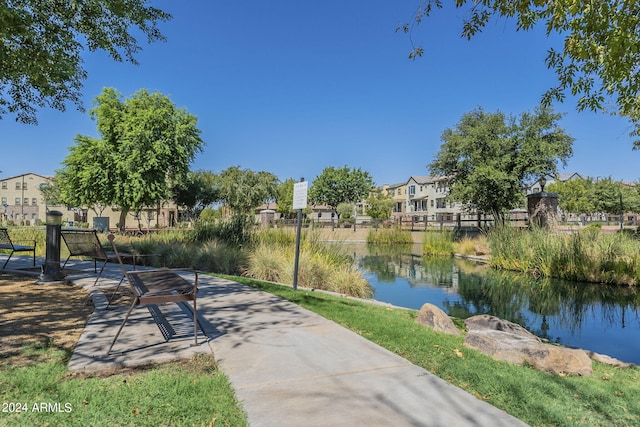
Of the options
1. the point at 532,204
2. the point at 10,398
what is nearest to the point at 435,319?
the point at 10,398

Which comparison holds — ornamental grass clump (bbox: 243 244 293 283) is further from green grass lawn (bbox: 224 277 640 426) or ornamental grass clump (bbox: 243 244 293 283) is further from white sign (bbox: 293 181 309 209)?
green grass lawn (bbox: 224 277 640 426)

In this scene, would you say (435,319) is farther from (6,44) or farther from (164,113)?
(164,113)

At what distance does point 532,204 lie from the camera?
60.6 feet

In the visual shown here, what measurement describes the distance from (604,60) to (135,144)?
79.1 feet

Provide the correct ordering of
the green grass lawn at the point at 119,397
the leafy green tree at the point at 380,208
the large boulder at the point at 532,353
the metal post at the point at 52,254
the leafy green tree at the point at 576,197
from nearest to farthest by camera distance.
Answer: the green grass lawn at the point at 119,397 < the large boulder at the point at 532,353 < the metal post at the point at 52,254 < the leafy green tree at the point at 576,197 < the leafy green tree at the point at 380,208

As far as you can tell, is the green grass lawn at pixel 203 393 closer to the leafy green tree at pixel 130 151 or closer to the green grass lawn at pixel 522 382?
the green grass lawn at pixel 522 382

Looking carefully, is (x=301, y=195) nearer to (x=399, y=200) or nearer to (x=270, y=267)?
(x=270, y=267)

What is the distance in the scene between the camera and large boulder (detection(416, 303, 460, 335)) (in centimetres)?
517

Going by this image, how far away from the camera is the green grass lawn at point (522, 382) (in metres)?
2.70

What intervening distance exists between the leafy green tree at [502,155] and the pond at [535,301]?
9.06 metres

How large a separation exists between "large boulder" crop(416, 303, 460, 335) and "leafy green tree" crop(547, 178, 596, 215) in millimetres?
53258

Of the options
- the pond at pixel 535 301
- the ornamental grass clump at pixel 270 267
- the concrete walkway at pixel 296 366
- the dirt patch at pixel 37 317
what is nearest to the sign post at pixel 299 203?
the ornamental grass clump at pixel 270 267

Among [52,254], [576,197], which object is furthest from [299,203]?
[576,197]

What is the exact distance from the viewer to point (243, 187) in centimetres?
5316
